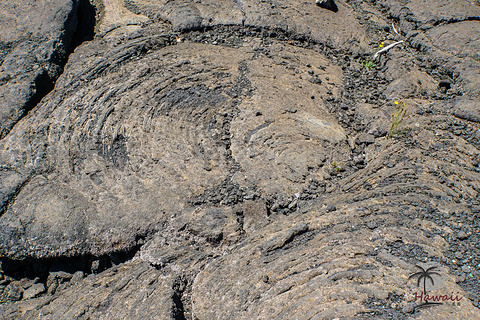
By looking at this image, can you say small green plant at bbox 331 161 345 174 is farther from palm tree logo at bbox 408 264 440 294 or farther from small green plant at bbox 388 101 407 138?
palm tree logo at bbox 408 264 440 294

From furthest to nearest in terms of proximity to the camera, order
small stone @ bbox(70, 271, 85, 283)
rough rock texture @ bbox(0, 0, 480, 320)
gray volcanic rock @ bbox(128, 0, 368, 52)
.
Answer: gray volcanic rock @ bbox(128, 0, 368, 52)
small stone @ bbox(70, 271, 85, 283)
rough rock texture @ bbox(0, 0, 480, 320)

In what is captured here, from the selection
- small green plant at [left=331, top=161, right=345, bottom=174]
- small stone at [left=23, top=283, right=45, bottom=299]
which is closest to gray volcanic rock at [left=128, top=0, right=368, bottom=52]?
small green plant at [left=331, top=161, right=345, bottom=174]

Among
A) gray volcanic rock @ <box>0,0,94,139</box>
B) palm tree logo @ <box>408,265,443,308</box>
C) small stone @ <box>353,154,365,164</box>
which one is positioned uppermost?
gray volcanic rock @ <box>0,0,94,139</box>

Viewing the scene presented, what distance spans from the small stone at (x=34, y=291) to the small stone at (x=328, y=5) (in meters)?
4.28

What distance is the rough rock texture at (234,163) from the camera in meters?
2.55

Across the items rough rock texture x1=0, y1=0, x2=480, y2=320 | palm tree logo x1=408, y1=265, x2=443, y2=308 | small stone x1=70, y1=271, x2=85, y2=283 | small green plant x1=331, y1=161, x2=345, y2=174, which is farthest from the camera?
small green plant x1=331, y1=161, x2=345, y2=174

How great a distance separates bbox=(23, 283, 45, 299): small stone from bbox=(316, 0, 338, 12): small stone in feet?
14.0

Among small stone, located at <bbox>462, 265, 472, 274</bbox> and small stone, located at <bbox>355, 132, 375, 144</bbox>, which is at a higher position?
small stone, located at <bbox>355, 132, 375, 144</bbox>

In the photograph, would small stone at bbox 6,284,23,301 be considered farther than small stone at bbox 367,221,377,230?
Yes

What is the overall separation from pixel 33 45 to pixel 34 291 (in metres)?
2.55

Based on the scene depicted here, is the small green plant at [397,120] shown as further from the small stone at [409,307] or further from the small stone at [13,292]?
the small stone at [13,292]

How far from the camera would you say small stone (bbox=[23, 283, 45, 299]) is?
9.52 ft

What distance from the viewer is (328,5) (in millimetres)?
4883

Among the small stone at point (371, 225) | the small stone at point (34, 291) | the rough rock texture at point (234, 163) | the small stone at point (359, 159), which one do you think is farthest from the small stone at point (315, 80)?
the small stone at point (34, 291)
